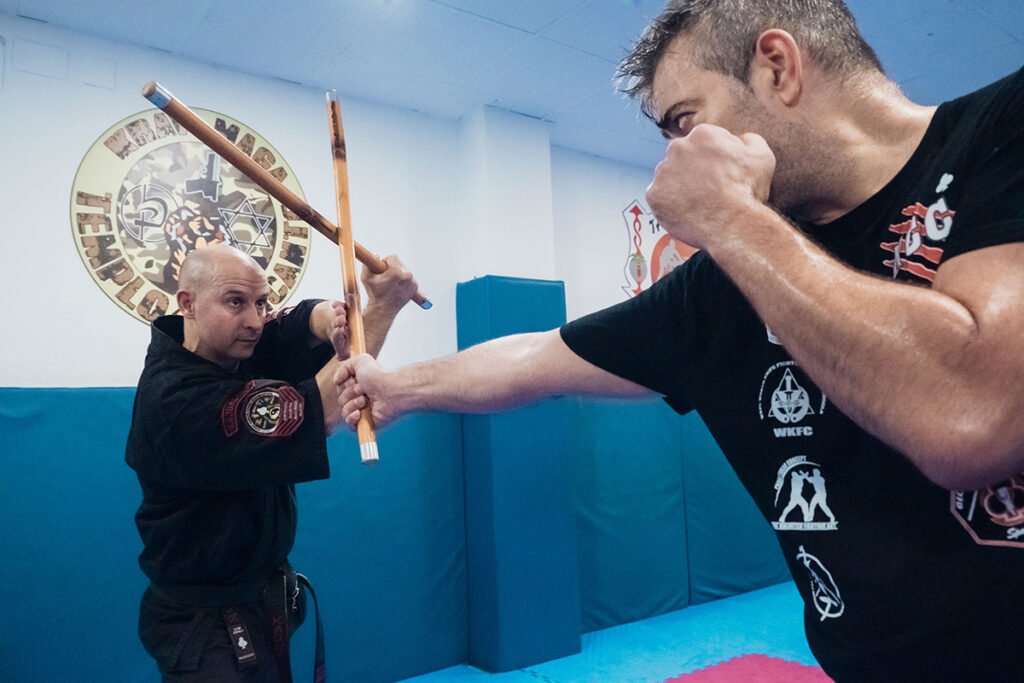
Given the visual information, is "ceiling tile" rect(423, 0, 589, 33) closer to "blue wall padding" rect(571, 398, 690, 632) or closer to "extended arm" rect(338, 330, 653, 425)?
"blue wall padding" rect(571, 398, 690, 632)

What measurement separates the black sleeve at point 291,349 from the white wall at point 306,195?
1.46 meters

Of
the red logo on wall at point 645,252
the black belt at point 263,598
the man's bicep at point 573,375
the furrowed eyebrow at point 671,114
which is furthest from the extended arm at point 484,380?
the red logo on wall at point 645,252

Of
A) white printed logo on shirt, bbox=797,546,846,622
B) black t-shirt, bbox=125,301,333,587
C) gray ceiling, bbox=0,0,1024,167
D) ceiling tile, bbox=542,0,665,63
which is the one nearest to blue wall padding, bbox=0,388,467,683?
black t-shirt, bbox=125,301,333,587

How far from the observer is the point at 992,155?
0.87 meters

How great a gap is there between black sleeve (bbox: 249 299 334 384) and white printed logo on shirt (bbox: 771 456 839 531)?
1745mm

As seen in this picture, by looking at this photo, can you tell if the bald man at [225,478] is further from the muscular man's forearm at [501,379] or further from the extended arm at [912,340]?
the extended arm at [912,340]

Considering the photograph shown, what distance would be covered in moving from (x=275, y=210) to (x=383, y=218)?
69cm

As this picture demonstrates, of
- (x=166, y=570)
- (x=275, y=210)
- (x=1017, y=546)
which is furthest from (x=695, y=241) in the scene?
(x=275, y=210)

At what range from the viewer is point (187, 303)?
238 cm

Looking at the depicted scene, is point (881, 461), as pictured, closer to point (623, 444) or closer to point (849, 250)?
point (849, 250)

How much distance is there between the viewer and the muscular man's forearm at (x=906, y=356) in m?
0.72

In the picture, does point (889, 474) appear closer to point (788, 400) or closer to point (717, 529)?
point (788, 400)

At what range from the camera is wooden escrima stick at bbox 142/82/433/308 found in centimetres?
155

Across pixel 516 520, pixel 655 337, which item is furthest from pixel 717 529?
pixel 655 337
